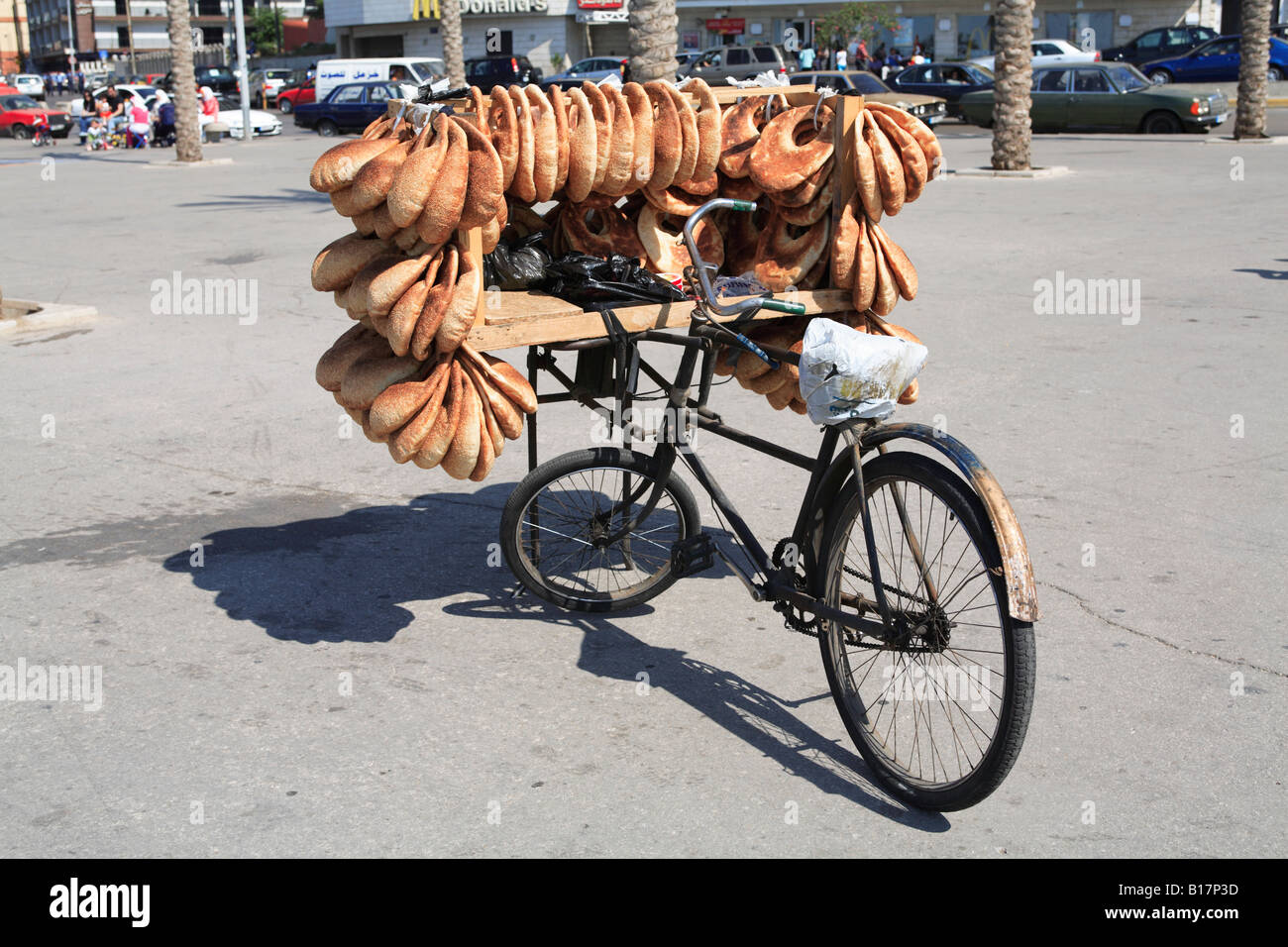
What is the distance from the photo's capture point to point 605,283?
15.0 ft

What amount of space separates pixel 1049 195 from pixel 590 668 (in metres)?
14.6

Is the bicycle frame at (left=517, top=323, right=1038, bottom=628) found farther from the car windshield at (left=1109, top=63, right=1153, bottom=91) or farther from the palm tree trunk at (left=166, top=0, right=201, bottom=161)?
the car windshield at (left=1109, top=63, right=1153, bottom=91)

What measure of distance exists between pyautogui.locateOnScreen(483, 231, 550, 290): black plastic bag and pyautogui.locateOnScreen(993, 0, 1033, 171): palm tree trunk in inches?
635

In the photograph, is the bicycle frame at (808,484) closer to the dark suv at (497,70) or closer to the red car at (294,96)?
the dark suv at (497,70)

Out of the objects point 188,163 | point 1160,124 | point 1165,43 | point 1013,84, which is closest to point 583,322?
point 1013,84

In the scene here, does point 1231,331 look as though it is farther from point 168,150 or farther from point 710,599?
point 168,150

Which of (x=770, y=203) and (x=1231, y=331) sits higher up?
(x=770, y=203)

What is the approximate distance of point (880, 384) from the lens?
11.9ft

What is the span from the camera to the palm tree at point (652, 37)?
15219 millimetres

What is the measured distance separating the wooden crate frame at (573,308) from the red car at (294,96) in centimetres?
5006

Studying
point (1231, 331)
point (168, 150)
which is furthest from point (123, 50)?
point (1231, 331)

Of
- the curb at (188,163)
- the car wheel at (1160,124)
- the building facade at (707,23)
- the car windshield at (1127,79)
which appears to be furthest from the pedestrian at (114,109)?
the car wheel at (1160,124)

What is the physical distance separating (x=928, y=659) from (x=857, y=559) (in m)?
0.43
